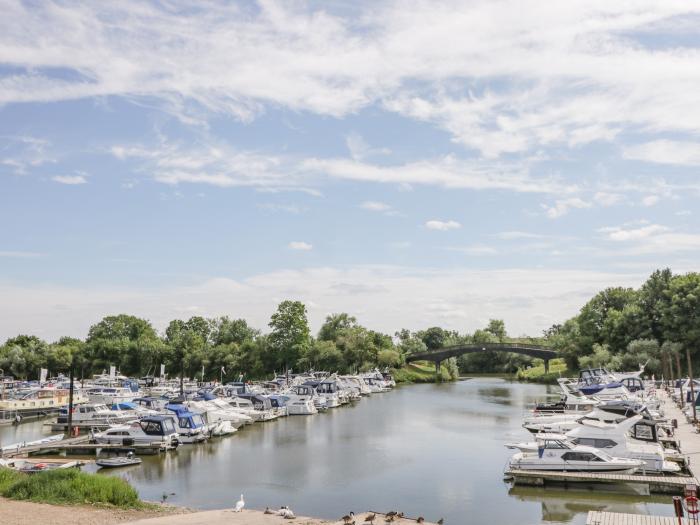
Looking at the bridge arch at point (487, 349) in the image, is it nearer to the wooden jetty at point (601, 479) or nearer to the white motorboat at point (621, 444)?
the white motorboat at point (621, 444)

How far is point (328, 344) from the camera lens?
4518 inches

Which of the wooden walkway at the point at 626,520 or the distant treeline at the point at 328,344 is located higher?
the distant treeline at the point at 328,344

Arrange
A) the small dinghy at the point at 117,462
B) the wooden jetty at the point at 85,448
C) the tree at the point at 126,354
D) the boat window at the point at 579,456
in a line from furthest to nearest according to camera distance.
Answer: the tree at the point at 126,354 < the wooden jetty at the point at 85,448 < the small dinghy at the point at 117,462 < the boat window at the point at 579,456

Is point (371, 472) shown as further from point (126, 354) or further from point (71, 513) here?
point (126, 354)

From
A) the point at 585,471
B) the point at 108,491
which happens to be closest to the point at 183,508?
the point at 108,491

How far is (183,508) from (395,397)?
60556 mm

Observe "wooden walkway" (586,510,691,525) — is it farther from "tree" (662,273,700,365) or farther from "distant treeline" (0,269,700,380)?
"tree" (662,273,700,365)

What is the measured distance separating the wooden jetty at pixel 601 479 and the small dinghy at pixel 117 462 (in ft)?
71.6

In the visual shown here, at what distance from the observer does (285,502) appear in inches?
1150

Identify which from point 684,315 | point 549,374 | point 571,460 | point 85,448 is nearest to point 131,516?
point 85,448

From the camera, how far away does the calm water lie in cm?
2798

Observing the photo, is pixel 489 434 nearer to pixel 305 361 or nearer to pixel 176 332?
pixel 305 361

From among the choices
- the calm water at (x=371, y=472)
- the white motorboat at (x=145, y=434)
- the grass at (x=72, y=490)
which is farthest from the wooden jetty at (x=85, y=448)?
the grass at (x=72, y=490)

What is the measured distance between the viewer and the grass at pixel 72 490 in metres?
26.2
